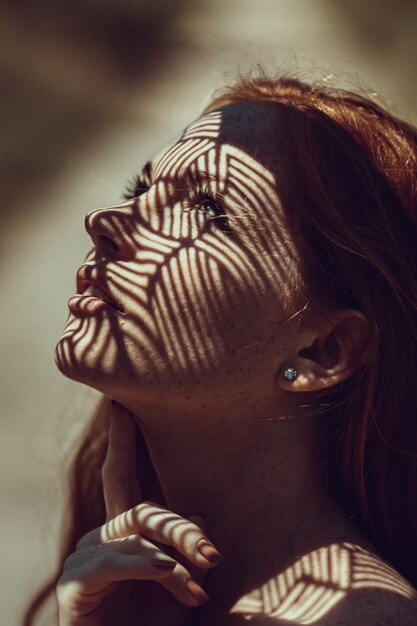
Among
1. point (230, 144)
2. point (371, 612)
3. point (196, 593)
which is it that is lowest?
point (371, 612)

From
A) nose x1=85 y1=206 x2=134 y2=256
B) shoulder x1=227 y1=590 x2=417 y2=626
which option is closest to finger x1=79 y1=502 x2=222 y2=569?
shoulder x1=227 y1=590 x2=417 y2=626

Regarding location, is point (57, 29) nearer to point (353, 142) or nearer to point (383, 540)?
point (353, 142)

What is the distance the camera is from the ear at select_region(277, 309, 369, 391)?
1.50 m

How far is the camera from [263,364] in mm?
1485

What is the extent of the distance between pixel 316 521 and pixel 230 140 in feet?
2.57

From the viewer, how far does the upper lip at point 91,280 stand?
149cm

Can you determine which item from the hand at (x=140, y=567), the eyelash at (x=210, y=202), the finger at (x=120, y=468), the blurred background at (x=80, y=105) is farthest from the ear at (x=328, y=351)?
the blurred background at (x=80, y=105)

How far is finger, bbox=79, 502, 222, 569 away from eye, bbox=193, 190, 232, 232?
55 centimetres

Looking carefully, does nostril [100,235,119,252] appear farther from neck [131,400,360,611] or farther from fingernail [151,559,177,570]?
fingernail [151,559,177,570]

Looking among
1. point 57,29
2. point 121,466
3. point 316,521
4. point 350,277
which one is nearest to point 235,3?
point 57,29

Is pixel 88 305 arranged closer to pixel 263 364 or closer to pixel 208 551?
pixel 263 364

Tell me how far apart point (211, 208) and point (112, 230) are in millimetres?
199

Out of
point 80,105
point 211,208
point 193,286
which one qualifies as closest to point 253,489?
point 193,286

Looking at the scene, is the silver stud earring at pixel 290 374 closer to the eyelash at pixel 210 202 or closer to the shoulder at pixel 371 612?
the eyelash at pixel 210 202
